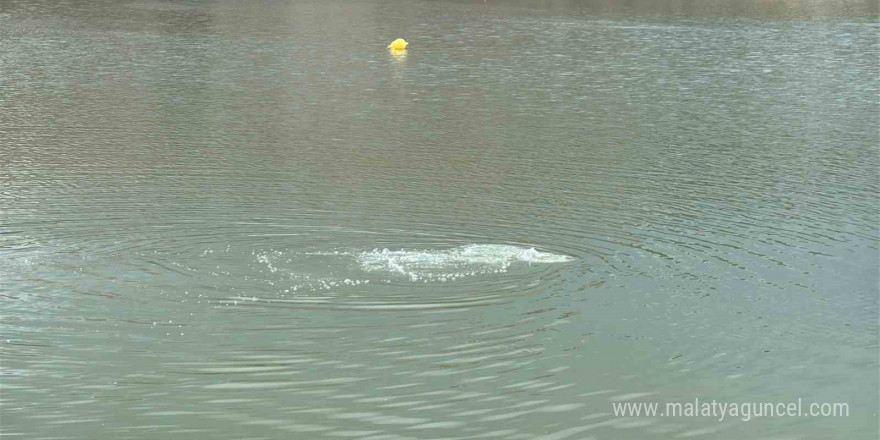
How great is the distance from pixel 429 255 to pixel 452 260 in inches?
13.8

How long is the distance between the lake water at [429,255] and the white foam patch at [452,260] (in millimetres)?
53

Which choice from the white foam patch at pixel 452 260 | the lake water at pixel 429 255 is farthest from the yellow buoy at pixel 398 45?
the white foam patch at pixel 452 260

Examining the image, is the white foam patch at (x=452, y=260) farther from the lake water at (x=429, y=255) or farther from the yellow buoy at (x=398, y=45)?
the yellow buoy at (x=398, y=45)

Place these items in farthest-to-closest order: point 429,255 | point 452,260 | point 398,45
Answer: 1. point 398,45
2. point 429,255
3. point 452,260

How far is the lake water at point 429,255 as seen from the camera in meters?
9.94

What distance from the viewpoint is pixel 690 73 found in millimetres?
30797

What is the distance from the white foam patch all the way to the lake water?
5cm

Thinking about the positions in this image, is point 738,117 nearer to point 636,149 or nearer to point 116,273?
point 636,149

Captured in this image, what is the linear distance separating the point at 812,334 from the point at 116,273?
23.9 ft

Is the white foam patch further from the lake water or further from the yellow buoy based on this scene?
the yellow buoy

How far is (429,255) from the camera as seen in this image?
44.2ft

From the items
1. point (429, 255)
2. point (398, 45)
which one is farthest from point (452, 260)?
point (398, 45)

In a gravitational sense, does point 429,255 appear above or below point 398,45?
above

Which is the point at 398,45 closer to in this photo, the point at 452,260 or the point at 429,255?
the point at 429,255
